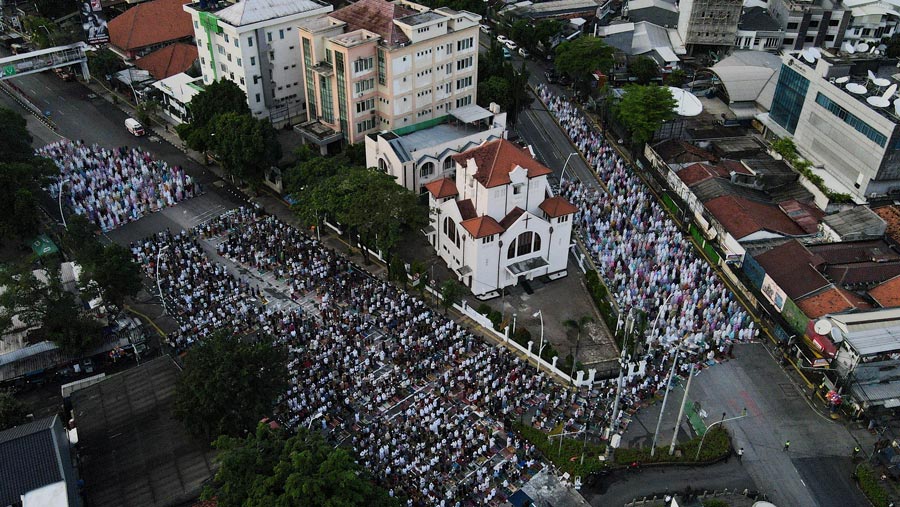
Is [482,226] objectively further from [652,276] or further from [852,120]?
[852,120]

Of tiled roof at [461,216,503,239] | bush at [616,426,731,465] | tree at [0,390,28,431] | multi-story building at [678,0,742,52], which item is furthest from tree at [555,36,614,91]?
tree at [0,390,28,431]

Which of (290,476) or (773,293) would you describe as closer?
(290,476)

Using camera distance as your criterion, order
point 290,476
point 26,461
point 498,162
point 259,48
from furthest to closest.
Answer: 1. point 259,48
2. point 498,162
3. point 26,461
4. point 290,476

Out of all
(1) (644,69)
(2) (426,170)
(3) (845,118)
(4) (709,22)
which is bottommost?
(2) (426,170)

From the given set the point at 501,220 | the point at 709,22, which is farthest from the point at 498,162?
the point at 709,22

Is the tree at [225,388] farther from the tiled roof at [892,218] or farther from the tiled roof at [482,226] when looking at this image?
the tiled roof at [892,218]

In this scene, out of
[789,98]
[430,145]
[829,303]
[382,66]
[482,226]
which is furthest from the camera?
[789,98]

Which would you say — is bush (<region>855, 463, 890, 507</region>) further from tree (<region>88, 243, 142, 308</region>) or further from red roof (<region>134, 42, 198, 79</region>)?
red roof (<region>134, 42, 198, 79</region>)

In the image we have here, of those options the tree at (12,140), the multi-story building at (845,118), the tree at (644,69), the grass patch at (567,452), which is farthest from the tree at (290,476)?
the tree at (644,69)
